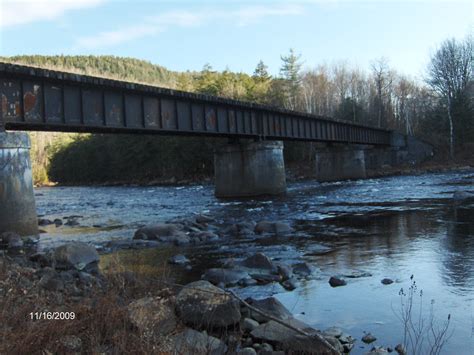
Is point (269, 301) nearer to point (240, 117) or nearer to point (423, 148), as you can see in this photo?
point (240, 117)

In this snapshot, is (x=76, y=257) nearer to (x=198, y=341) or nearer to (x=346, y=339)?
(x=198, y=341)

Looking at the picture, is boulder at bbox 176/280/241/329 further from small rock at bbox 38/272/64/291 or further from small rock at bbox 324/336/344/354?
small rock at bbox 38/272/64/291

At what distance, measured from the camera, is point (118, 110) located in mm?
25250

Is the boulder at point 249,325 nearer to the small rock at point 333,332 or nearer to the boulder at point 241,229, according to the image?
the small rock at point 333,332

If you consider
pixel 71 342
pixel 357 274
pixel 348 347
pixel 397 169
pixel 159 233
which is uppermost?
pixel 397 169

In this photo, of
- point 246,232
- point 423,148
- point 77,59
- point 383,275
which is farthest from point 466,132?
point 77,59

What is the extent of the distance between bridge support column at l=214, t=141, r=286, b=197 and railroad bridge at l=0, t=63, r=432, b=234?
0.08 metres

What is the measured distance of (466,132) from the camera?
222 ft

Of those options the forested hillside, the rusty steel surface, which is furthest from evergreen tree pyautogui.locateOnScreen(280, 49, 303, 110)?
the rusty steel surface

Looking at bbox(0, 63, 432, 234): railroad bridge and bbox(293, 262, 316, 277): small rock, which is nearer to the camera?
bbox(293, 262, 316, 277): small rock

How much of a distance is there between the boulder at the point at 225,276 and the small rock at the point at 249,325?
293cm

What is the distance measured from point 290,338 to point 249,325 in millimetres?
819

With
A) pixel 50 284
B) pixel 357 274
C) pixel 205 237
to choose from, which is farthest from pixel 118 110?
pixel 50 284

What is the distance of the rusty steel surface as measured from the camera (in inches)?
A: 763
